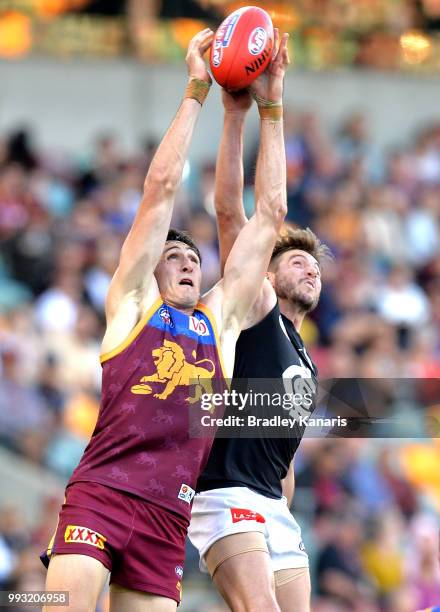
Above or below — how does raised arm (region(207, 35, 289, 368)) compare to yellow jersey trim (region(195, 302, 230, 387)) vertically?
above

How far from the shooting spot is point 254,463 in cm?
712

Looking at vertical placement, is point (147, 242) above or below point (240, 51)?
below

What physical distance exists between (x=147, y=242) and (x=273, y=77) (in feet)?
4.02

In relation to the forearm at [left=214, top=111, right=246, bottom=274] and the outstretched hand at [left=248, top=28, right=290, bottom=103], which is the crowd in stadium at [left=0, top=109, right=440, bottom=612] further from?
the outstretched hand at [left=248, top=28, right=290, bottom=103]

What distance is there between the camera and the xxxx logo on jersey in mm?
6195

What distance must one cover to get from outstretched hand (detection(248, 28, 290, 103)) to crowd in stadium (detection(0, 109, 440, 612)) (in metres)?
2.46

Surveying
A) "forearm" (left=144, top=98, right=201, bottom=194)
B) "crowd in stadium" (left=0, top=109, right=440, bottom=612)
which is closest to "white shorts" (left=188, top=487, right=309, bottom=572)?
"forearm" (left=144, top=98, right=201, bottom=194)

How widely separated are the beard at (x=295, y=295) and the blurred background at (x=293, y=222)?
3405mm

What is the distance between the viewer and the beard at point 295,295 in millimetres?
7477

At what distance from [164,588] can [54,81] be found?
35.6ft

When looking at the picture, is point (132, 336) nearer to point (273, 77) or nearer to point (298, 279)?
point (298, 279)

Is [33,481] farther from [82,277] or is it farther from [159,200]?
[159,200]

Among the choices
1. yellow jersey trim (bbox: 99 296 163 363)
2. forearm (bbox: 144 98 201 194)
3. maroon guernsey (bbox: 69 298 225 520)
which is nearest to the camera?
maroon guernsey (bbox: 69 298 225 520)

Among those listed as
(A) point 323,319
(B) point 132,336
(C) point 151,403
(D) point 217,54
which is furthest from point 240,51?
(A) point 323,319
